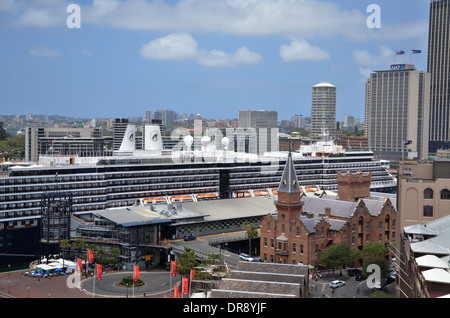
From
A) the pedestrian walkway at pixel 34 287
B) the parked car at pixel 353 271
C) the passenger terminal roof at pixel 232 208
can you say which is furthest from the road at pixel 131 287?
the parked car at pixel 353 271

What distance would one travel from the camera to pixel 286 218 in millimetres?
66312

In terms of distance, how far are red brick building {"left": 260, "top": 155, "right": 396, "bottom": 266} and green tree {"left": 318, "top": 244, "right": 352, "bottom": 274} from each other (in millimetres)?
3297

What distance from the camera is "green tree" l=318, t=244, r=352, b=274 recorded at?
60.7 m

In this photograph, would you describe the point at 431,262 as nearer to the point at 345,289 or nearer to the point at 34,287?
the point at 345,289

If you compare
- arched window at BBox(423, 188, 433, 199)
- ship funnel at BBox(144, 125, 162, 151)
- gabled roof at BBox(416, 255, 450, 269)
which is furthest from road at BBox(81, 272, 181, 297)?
ship funnel at BBox(144, 125, 162, 151)

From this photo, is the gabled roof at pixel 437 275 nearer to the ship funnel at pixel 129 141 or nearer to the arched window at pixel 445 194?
the arched window at pixel 445 194

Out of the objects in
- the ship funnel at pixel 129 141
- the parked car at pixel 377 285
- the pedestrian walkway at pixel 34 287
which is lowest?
the pedestrian walkway at pixel 34 287

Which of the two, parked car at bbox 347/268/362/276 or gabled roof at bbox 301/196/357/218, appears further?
gabled roof at bbox 301/196/357/218

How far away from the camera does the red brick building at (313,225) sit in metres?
65.4

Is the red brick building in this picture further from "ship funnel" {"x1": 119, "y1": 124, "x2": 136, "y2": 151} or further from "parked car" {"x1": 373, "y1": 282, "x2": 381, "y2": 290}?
"ship funnel" {"x1": 119, "y1": 124, "x2": 136, "y2": 151}
